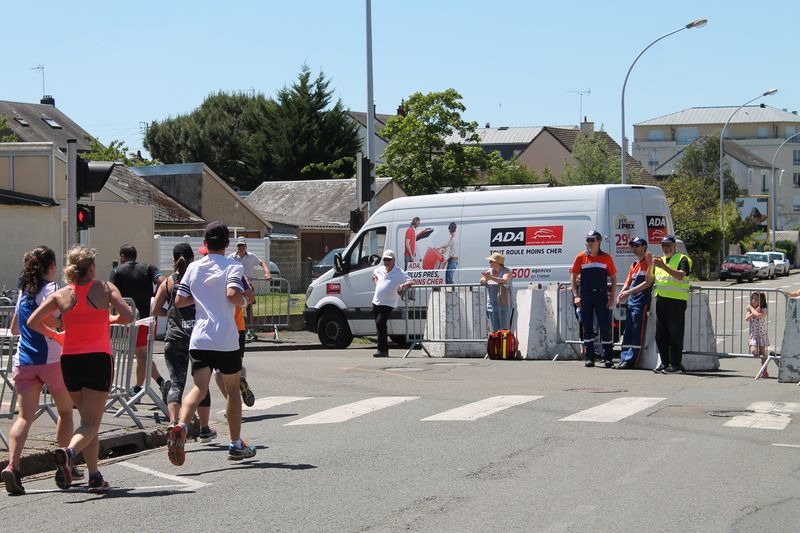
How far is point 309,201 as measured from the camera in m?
57.0

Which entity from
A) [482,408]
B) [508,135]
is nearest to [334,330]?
[482,408]

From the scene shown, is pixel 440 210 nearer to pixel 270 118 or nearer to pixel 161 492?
pixel 161 492

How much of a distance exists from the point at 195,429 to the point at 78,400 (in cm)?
257

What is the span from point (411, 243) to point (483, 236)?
162 centimetres

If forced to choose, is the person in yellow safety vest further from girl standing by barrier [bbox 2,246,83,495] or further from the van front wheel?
girl standing by barrier [bbox 2,246,83,495]

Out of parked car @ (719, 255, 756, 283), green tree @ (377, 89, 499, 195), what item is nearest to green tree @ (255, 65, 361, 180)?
green tree @ (377, 89, 499, 195)

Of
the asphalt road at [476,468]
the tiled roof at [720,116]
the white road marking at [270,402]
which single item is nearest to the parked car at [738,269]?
the asphalt road at [476,468]

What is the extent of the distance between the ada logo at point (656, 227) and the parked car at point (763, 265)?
5116 cm

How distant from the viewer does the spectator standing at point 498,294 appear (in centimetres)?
1809

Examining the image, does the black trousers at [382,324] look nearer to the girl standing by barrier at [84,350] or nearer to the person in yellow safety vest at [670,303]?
the person in yellow safety vest at [670,303]

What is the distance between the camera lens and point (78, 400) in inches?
318

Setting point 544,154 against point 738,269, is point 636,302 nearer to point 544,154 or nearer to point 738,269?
point 738,269

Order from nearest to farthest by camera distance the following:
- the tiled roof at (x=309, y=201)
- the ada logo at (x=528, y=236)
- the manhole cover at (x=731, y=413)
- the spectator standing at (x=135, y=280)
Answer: the manhole cover at (x=731, y=413) → the spectator standing at (x=135, y=280) → the ada logo at (x=528, y=236) → the tiled roof at (x=309, y=201)

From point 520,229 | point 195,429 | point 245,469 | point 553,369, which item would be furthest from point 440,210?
point 245,469
